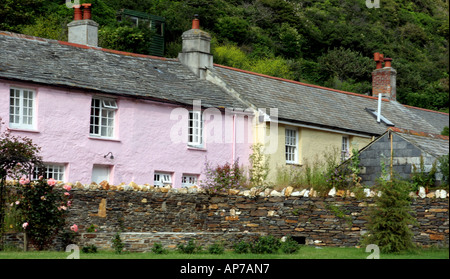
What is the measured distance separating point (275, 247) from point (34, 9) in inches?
1177

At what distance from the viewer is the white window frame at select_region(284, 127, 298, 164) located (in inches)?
1161

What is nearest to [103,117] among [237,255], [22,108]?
[22,108]

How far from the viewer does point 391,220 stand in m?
15.3

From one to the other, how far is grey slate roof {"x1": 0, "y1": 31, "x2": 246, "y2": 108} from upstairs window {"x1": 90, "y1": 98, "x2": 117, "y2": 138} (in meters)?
0.57

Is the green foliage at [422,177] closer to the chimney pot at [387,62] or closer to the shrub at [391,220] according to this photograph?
the shrub at [391,220]

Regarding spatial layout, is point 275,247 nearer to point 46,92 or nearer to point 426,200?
point 426,200

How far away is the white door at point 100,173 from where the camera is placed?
24641 millimetres

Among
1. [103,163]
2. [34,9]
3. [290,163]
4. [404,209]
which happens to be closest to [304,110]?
[290,163]

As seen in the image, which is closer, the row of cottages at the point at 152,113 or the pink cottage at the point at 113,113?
the pink cottage at the point at 113,113

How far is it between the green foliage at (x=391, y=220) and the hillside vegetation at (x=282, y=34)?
15610 mm

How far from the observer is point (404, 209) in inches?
605

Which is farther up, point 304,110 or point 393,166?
point 304,110

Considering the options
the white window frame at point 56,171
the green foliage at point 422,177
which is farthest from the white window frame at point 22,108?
the green foliage at point 422,177

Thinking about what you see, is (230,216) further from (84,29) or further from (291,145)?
(84,29)
